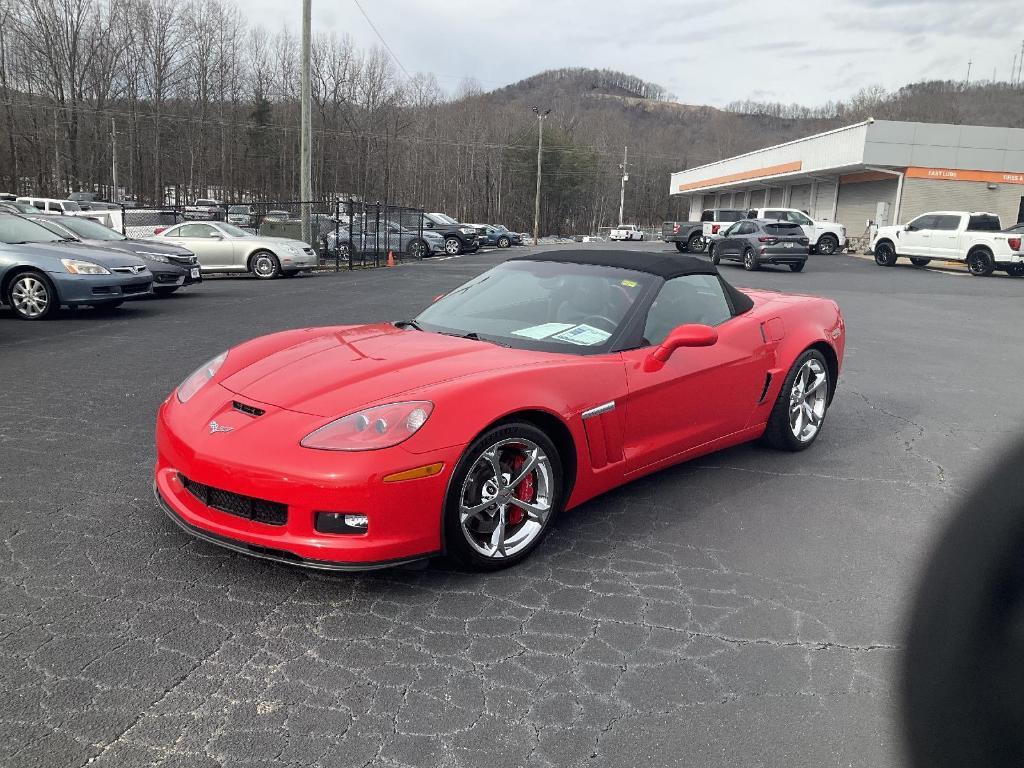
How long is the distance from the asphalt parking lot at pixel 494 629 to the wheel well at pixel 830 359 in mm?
454

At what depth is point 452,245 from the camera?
35.3m

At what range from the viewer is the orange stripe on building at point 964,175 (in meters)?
34.2

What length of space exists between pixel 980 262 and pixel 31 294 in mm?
25278

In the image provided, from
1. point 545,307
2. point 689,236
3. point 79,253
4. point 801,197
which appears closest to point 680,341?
point 545,307

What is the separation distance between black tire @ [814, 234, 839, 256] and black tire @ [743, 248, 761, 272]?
10436 mm

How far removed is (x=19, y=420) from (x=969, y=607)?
584cm

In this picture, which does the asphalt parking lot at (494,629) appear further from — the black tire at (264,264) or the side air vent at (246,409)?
the black tire at (264,264)

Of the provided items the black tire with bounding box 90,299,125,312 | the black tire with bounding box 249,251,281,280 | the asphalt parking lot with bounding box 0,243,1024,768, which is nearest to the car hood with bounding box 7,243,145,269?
the black tire with bounding box 90,299,125,312

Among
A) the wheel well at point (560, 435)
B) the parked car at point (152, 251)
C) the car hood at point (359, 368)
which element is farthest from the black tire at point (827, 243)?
the wheel well at point (560, 435)

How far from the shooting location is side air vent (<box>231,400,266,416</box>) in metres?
3.28

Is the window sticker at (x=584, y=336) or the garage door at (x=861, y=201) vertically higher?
the garage door at (x=861, y=201)

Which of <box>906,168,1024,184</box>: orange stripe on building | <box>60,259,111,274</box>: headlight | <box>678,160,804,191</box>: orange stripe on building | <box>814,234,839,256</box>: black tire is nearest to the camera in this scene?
<box>60,259,111,274</box>: headlight

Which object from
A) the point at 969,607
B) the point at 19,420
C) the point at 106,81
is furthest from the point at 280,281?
the point at 106,81

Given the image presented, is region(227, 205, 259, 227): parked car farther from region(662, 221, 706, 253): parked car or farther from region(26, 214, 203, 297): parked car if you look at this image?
region(662, 221, 706, 253): parked car
